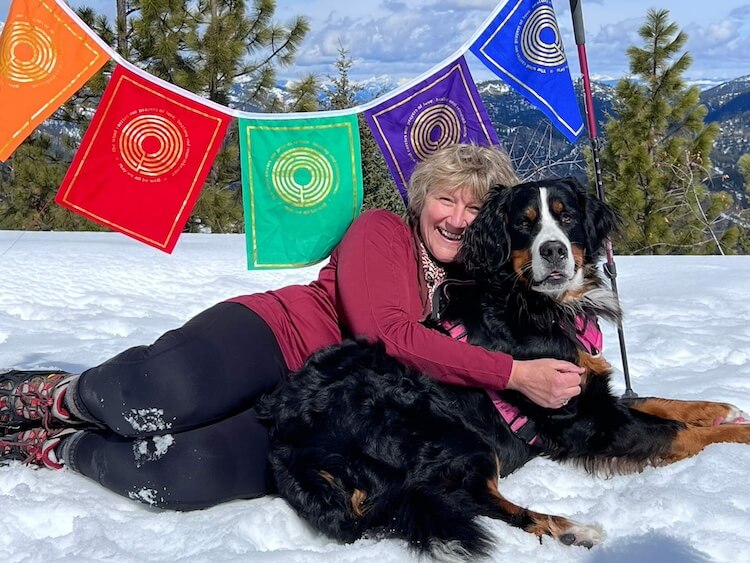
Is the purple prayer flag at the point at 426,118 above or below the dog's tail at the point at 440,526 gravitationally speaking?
above

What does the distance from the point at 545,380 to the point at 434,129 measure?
1.35 m

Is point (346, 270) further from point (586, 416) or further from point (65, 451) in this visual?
point (65, 451)

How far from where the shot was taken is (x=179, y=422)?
2256 millimetres

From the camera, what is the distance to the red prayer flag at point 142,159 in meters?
2.92

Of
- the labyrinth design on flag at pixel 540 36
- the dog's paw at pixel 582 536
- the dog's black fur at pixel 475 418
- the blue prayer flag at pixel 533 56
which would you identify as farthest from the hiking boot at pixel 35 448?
the labyrinth design on flag at pixel 540 36

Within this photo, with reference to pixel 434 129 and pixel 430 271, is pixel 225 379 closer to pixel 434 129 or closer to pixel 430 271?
pixel 430 271

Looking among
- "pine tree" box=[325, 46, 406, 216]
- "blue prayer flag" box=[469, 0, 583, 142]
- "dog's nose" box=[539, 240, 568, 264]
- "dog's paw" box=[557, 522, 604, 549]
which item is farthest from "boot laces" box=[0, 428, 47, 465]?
"pine tree" box=[325, 46, 406, 216]

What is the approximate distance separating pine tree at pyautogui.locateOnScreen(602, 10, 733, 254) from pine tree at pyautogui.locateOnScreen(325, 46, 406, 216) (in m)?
3.84

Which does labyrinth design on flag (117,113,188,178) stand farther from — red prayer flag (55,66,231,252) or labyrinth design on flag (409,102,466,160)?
labyrinth design on flag (409,102,466,160)

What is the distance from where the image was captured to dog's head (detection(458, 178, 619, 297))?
2412 mm

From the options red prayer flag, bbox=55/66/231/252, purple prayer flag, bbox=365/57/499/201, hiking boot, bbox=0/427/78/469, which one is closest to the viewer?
hiking boot, bbox=0/427/78/469

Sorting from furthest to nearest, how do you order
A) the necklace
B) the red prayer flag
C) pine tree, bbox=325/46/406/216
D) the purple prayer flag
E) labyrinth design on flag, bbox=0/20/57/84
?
1. pine tree, bbox=325/46/406/216
2. the purple prayer flag
3. the red prayer flag
4. labyrinth design on flag, bbox=0/20/57/84
5. the necklace

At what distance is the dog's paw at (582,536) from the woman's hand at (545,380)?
0.47 m

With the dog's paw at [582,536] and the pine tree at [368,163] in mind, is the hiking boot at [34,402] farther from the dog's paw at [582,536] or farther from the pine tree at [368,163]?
the pine tree at [368,163]
